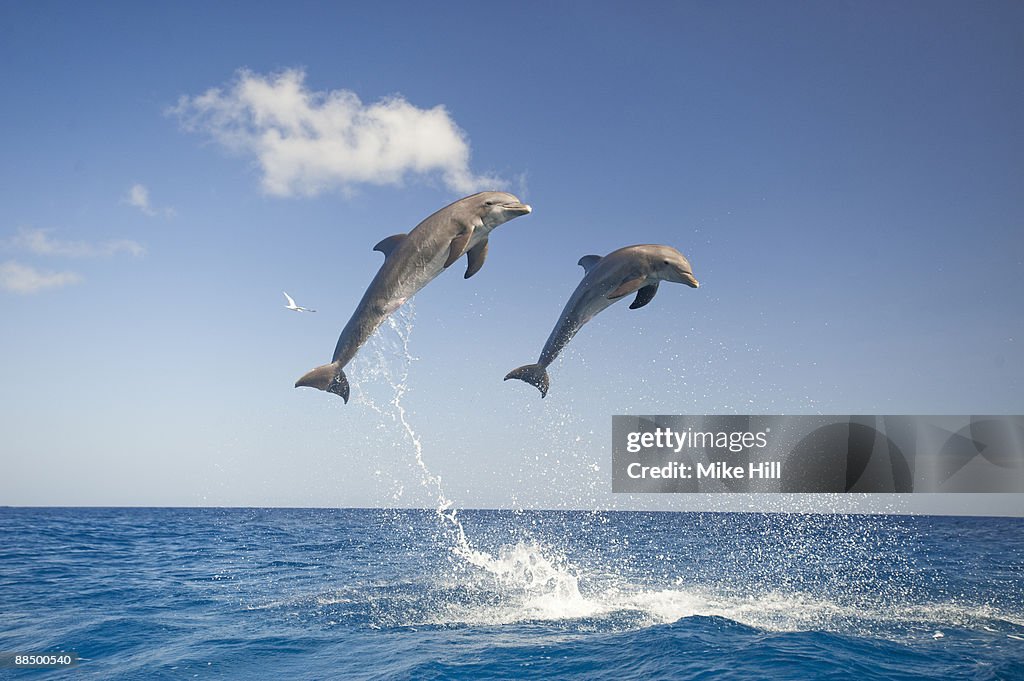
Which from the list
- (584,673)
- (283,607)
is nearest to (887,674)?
(584,673)

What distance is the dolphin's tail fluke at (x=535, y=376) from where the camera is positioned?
994 centimetres

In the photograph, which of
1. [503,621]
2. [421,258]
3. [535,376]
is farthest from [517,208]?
[503,621]

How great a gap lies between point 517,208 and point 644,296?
2.38m

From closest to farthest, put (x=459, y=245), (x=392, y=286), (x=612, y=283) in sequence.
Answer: (x=459, y=245) < (x=392, y=286) < (x=612, y=283)

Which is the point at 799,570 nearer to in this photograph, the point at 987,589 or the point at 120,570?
the point at 987,589

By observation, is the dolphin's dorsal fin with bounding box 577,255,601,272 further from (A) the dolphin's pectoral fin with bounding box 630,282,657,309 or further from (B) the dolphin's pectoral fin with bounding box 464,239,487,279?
(B) the dolphin's pectoral fin with bounding box 464,239,487,279

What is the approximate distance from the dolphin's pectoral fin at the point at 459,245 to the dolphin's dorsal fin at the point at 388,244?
1002 mm

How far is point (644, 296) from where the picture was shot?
9.41 meters

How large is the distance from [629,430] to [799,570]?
1399 centimetres

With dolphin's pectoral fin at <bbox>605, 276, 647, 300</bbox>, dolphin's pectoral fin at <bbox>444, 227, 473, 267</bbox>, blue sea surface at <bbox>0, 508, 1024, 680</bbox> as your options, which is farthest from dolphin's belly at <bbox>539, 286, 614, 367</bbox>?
blue sea surface at <bbox>0, 508, 1024, 680</bbox>

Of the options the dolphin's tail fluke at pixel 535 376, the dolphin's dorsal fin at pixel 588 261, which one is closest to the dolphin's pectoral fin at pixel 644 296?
the dolphin's dorsal fin at pixel 588 261

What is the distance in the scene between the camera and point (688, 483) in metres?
16.5

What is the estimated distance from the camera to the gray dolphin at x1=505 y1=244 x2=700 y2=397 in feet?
29.3

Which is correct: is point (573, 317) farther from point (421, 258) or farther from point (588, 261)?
point (421, 258)
